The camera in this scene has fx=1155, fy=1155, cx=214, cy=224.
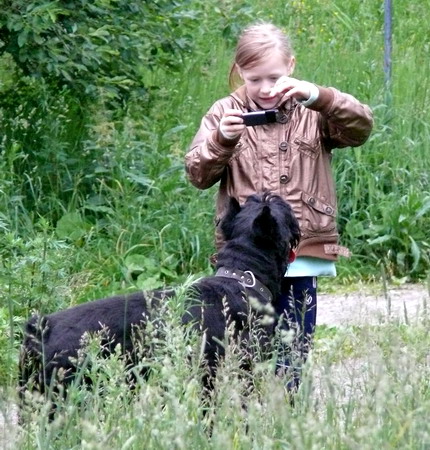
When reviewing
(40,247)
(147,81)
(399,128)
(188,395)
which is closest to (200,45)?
(147,81)

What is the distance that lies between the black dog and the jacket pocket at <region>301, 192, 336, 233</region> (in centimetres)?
13

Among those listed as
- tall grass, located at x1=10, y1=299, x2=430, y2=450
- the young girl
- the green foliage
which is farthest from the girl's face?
the green foliage

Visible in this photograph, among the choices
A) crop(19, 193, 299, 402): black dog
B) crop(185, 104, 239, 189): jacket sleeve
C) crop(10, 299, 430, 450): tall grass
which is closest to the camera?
crop(10, 299, 430, 450): tall grass

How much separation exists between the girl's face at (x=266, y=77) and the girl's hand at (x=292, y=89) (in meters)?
0.12

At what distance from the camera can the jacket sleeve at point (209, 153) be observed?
477 centimetres

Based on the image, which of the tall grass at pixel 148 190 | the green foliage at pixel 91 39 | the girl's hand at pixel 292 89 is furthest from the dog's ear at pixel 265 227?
the green foliage at pixel 91 39

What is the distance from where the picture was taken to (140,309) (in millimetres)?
4551

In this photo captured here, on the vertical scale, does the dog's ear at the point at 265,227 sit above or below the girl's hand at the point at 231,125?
below

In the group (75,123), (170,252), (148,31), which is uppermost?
(148,31)

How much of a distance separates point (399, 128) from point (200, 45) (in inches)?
119

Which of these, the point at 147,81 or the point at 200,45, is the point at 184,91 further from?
the point at 200,45

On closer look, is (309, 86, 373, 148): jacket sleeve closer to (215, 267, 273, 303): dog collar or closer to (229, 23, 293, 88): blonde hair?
(229, 23, 293, 88): blonde hair

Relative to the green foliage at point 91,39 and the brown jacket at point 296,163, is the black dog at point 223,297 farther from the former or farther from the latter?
the green foliage at point 91,39

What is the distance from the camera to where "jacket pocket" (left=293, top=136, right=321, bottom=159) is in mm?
4938
